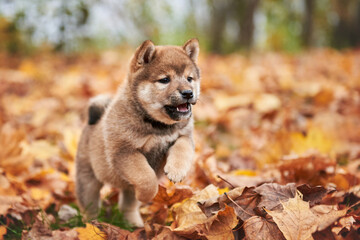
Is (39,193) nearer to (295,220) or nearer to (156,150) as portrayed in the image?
(156,150)

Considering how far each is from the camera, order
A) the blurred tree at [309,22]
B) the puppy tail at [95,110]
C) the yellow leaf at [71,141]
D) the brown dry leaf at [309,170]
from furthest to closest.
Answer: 1. the blurred tree at [309,22]
2. the yellow leaf at [71,141]
3. the puppy tail at [95,110]
4. the brown dry leaf at [309,170]

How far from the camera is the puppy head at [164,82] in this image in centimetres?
271

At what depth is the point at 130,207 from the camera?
10.2 ft

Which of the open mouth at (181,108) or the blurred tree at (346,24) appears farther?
the blurred tree at (346,24)

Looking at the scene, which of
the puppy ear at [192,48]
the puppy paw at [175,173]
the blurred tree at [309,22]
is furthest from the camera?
the blurred tree at [309,22]

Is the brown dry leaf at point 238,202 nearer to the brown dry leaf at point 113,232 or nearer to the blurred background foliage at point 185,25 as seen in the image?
the brown dry leaf at point 113,232

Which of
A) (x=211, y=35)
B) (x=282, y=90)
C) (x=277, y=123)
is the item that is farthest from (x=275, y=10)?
(x=277, y=123)

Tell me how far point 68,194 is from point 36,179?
32cm

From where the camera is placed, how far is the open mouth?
269 centimetres

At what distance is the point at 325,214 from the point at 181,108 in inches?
45.9

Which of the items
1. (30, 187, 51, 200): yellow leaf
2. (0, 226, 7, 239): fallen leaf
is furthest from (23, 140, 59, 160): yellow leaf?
(0, 226, 7, 239): fallen leaf

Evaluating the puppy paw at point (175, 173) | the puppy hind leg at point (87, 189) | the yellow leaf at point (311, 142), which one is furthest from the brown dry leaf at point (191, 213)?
the yellow leaf at point (311, 142)

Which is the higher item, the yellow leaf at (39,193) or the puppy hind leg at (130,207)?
the yellow leaf at (39,193)

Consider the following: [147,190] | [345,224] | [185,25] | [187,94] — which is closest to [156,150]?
[147,190]
